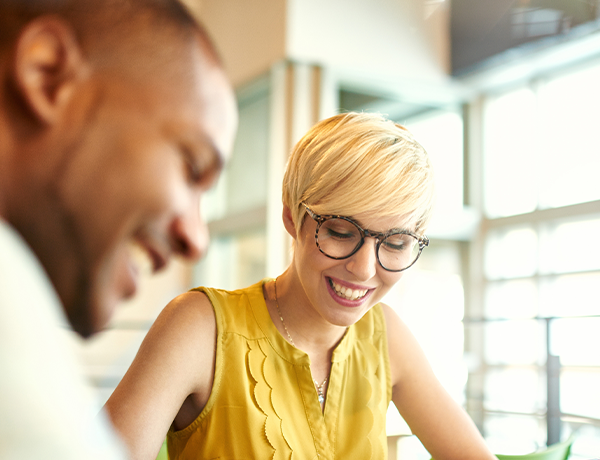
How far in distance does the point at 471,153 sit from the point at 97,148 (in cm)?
738

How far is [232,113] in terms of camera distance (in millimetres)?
342

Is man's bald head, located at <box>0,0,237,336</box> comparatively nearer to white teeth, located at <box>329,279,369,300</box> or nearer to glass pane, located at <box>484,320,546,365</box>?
white teeth, located at <box>329,279,369,300</box>

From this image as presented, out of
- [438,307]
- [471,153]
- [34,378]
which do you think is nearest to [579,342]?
[438,307]

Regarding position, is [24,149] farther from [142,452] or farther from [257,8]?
[257,8]

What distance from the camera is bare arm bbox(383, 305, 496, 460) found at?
156 cm

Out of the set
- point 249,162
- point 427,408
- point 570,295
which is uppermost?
point 249,162

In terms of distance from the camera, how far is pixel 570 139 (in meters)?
6.29

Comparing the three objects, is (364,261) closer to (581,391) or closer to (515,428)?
(515,428)

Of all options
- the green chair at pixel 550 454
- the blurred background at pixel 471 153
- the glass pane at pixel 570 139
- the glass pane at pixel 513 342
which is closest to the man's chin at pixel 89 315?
the green chair at pixel 550 454

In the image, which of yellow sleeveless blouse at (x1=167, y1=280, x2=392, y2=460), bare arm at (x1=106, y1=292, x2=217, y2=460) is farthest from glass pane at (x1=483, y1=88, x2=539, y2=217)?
bare arm at (x1=106, y1=292, x2=217, y2=460)

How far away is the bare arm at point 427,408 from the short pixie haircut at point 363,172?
1.34 feet

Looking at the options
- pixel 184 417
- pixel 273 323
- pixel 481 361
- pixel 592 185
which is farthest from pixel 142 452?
pixel 481 361

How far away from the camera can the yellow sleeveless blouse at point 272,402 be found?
51.9 inches

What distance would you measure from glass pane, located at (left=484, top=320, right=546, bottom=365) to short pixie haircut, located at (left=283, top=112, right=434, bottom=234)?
5506 mm
